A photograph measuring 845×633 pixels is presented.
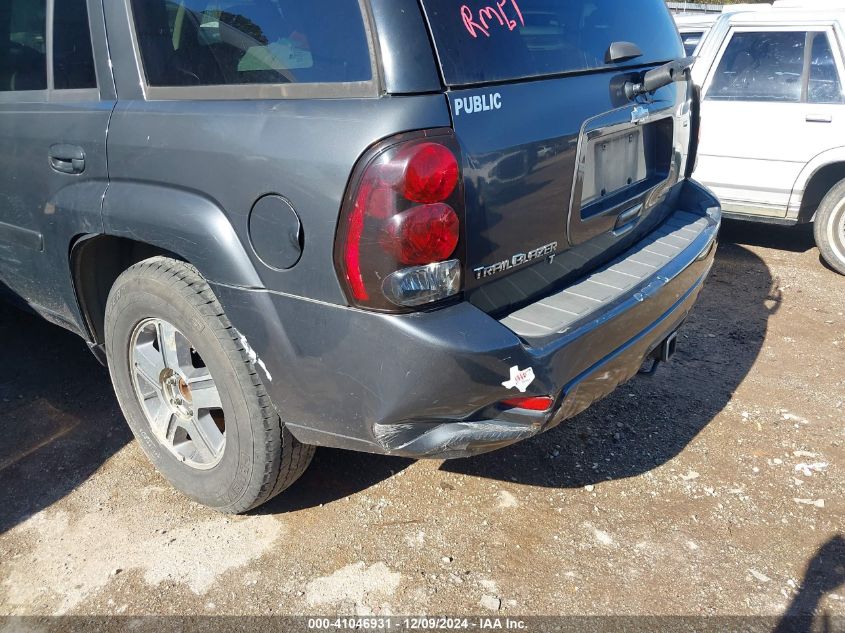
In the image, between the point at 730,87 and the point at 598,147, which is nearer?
the point at 598,147

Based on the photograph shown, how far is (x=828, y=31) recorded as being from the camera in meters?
5.10

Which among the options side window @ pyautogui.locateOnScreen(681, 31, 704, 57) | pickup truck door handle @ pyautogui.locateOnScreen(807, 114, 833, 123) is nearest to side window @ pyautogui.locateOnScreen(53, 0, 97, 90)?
pickup truck door handle @ pyautogui.locateOnScreen(807, 114, 833, 123)

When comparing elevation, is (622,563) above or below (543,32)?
below

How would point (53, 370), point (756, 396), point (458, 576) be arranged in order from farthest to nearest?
point (53, 370), point (756, 396), point (458, 576)

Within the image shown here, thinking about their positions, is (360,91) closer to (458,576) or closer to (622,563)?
(458,576)

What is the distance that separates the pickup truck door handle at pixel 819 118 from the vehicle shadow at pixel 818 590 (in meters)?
3.61

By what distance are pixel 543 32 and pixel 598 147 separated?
16.5 inches

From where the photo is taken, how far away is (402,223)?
187 cm

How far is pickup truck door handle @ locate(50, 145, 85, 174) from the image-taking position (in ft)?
8.46

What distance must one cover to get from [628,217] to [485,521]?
1.26 m

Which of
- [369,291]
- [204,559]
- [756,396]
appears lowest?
[756,396]

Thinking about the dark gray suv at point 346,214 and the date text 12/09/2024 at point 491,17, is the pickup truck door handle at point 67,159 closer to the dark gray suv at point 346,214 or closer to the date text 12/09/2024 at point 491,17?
the dark gray suv at point 346,214

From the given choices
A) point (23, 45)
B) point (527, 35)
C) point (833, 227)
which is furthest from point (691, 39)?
point (23, 45)

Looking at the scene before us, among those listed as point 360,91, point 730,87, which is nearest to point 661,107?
point 360,91
